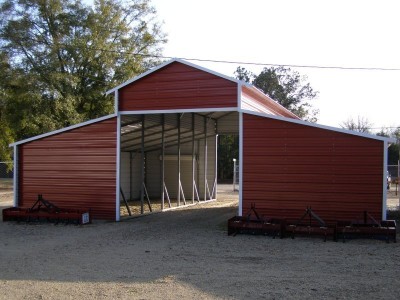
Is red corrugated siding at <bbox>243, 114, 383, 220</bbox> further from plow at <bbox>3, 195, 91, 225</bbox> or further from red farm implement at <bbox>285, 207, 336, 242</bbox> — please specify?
plow at <bbox>3, 195, 91, 225</bbox>

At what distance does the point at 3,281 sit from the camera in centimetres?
767

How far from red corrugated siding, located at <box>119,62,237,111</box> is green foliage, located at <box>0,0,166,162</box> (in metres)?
11.6

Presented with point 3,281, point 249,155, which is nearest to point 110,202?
point 249,155

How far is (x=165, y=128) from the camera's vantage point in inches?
764

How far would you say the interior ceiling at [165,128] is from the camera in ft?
57.5

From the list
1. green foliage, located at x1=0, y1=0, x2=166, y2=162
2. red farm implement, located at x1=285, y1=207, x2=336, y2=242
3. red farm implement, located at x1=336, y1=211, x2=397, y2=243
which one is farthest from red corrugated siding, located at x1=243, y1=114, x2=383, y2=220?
green foliage, located at x1=0, y1=0, x2=166, y2=162

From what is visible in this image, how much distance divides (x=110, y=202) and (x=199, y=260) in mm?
6858

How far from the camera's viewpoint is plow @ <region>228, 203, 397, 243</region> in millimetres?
11477

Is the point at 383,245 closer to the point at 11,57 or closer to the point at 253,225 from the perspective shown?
the point at 253,225

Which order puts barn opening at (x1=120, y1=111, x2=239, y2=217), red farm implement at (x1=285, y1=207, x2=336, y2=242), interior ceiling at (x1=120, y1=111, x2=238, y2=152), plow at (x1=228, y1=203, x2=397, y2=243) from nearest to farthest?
plow at (x1=228, y1=203, x2=397, y2=243), red farm implement at (x1=285, y1=207, x2=336, y2=242), interior ceiling at (x1=120, y1=111, x2=238, y2=152), barn opening at (x1=120, y1=111, x2=239, y2=217)

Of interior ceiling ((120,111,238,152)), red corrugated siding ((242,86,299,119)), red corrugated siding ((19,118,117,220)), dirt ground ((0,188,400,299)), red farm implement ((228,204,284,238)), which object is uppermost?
red corrugated siding ((242,86,299,119))

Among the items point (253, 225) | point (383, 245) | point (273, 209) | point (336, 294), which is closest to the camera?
point (336, 294)

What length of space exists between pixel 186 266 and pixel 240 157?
549cm

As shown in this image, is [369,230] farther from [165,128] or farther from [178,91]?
[165,128]
